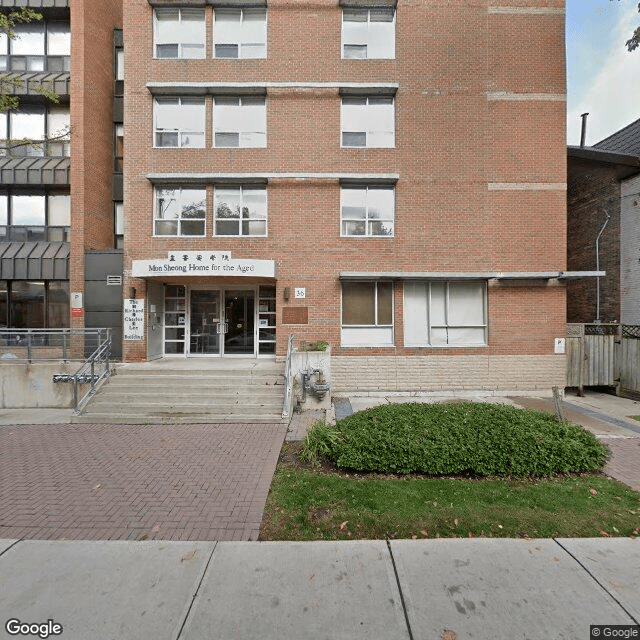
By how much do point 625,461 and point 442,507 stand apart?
4137 mm

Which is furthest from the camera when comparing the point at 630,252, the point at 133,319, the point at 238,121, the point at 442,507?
the point at 630,252

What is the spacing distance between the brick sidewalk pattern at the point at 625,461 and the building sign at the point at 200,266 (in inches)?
363

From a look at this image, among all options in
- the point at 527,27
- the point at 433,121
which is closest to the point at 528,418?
the point at 433,121

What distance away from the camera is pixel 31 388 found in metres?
9.18

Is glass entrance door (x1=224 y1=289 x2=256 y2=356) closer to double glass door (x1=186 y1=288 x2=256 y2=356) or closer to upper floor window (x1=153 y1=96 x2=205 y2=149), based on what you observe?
double glass door (x1=186 y1=288 x2=256 y2=356)

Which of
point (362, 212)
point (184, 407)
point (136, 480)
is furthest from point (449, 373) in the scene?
point (136, 480)

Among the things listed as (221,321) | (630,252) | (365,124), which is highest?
(365,124)

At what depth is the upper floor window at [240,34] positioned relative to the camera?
1155cm

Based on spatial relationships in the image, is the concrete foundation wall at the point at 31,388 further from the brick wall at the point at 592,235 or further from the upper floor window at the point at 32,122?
the brick wall at the point at 592,235

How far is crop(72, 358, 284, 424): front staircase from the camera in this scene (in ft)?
26.2

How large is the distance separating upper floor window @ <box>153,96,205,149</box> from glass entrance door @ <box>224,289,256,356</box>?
17.6 ft

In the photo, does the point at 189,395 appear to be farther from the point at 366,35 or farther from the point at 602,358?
the point at 366,35

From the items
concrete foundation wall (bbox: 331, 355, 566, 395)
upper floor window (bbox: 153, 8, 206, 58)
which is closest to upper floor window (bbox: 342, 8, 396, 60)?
upper floor window (bbox: 153, 8, 206, 58)

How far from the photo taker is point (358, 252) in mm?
11227
